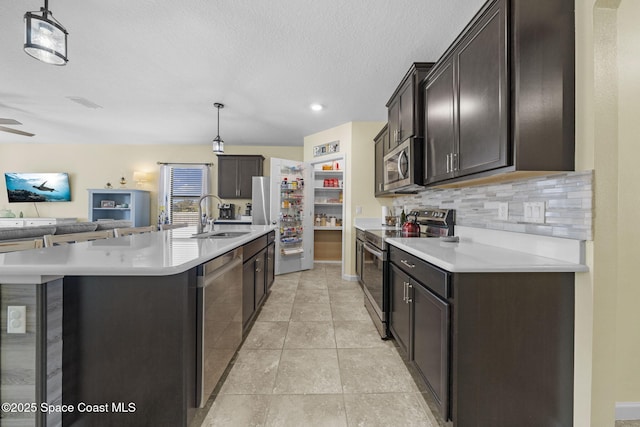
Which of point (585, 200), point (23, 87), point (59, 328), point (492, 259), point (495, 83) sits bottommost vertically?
point (59, 328)

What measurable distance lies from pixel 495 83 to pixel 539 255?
932 millimetres

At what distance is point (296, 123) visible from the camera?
4289mm

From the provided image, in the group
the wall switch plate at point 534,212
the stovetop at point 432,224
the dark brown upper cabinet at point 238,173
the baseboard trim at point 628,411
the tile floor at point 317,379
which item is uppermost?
the dark brown upper cabinet at point 238,173

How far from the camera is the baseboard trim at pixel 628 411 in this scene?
1322 millimetres

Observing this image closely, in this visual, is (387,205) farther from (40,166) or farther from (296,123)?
(40,166)

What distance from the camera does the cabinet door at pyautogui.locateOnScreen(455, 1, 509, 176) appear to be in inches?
49.5

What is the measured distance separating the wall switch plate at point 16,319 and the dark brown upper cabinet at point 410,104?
2554mm

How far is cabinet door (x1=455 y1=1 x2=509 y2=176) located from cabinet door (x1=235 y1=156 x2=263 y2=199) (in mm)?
4501

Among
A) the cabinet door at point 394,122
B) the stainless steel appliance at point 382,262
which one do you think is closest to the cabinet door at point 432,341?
the stainless steel appliance at point 382,262

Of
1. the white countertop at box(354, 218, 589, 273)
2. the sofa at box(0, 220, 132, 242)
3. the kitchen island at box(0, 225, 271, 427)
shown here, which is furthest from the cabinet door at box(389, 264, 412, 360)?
the sofa at box(0, 220, 132, 242)

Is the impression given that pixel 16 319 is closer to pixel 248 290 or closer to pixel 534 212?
pixel 248 290

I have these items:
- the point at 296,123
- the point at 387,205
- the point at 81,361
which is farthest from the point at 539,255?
the point at 296,123

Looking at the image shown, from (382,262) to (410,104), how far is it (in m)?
1.43

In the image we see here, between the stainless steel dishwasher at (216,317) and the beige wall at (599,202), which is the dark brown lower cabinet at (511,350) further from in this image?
the stainless steel dishwasher at (216,317)
